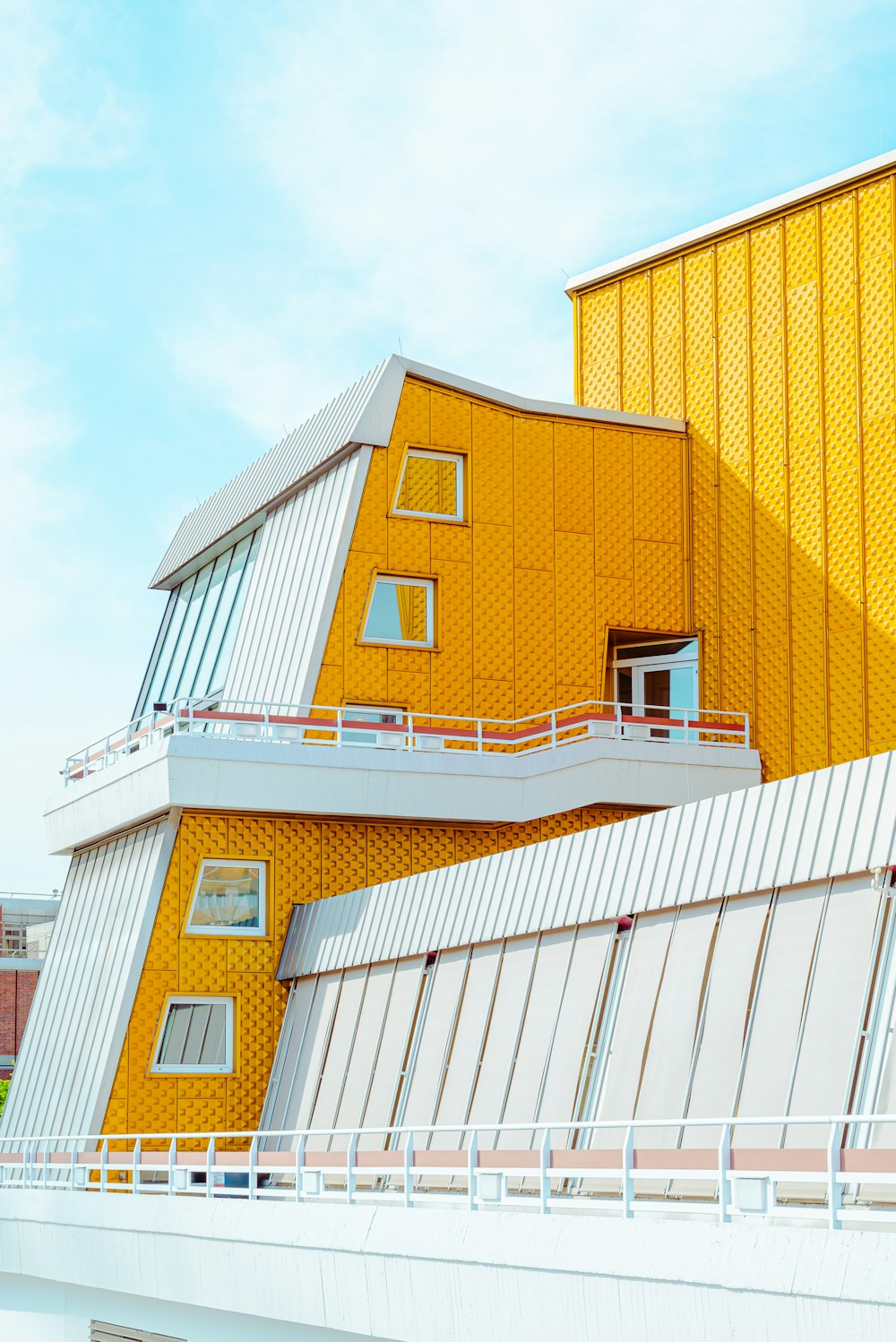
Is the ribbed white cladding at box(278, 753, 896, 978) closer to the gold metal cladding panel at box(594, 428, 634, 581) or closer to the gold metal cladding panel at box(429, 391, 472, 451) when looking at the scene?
Answer: the gold metal cladding panel at box(429, 391, 472, 451)

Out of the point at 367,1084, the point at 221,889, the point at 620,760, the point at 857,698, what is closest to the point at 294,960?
the point at 221,889

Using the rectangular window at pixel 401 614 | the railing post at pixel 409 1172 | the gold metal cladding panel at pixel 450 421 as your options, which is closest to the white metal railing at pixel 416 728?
the rectangular window at pixel 401 614

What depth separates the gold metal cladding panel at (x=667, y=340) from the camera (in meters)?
36.7

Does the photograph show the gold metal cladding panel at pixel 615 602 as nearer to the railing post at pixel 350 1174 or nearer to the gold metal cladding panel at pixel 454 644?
the gold metal cladding panel at pixel 454 644

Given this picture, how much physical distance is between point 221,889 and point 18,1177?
5.50 metres

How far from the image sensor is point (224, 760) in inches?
1138

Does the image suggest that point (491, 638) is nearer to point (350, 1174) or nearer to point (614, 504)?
point (614, 504)

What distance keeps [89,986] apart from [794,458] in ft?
50.1

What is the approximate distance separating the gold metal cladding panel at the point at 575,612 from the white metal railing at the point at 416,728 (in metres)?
0.68

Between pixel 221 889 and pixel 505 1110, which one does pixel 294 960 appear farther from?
pixel 505 1110

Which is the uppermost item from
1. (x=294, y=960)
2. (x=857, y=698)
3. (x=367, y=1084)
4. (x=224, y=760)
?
(x=857, y=698)

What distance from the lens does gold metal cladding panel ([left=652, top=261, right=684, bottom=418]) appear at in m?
36.7

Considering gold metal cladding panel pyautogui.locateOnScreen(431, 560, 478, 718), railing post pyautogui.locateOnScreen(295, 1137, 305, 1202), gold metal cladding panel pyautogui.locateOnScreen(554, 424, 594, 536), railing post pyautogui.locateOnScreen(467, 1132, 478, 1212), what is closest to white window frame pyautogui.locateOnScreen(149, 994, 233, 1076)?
gold metal cladding panel pyautogui.locateOnScreen(431, 560, 478, 718)

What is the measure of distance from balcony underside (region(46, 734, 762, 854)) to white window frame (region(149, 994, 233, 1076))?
2974 millimetres
